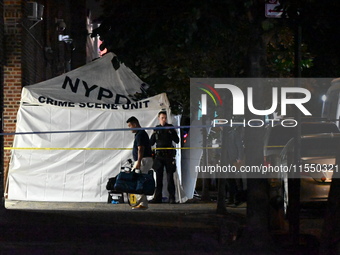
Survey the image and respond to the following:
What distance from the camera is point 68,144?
16938 mm

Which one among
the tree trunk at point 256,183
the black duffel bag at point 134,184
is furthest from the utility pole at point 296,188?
the black duffel bag at point 134,184

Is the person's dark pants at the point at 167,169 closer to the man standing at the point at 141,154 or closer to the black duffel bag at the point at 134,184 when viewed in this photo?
the man standing at the point at 141,154

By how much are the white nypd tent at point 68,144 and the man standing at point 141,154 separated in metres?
1.90

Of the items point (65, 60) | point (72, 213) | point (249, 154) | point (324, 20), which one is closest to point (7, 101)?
point (72, 213)

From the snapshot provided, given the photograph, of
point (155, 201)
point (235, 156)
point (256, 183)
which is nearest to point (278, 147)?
point (235, 156)

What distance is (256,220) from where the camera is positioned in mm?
9859

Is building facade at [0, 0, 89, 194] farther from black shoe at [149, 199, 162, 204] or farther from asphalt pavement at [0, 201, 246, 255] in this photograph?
black shoe at [149, 199, 162, 204]

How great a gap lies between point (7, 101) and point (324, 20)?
1078 centimetres

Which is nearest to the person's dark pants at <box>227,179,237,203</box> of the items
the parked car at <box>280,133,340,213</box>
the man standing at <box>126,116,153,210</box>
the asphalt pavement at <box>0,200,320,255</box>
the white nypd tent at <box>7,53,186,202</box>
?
the asphalt pavement at <box>0,200,320,255</box>

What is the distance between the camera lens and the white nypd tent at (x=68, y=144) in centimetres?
1675

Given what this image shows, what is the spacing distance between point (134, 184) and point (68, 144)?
3939 mm

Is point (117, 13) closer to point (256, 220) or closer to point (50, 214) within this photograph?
point (256, 220)

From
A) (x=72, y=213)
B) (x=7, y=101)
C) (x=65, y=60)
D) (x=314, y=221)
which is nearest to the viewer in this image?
(x=314, y=221)

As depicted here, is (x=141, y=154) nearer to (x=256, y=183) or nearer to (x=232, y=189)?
(x=232, y=189)
